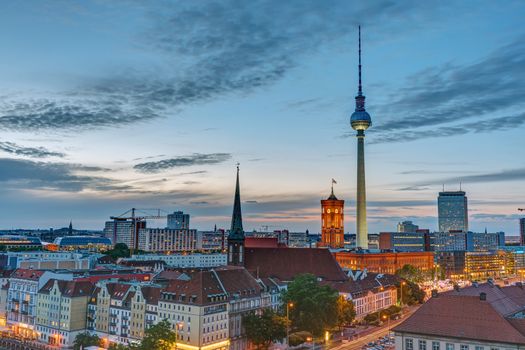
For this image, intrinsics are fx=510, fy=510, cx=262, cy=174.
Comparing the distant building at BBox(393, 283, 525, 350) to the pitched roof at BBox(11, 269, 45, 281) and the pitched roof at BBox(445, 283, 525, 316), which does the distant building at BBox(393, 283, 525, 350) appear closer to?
the pitched roof at BBox(445, 283, 525, 316)

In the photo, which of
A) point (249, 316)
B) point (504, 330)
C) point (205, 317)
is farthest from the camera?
point (249, 316)

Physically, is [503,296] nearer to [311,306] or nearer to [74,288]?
[311,306]

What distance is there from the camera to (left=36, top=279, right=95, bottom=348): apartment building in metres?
120

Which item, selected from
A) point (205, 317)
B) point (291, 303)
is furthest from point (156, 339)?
point (291, 303)

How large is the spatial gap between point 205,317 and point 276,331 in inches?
575

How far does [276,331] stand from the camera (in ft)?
336

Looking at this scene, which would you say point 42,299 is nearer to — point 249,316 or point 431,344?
point 249,316

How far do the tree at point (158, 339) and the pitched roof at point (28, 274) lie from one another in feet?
209

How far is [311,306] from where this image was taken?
113 meters

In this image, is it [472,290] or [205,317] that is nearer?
[472,290]

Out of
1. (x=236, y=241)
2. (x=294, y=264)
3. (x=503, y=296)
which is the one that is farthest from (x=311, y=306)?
(x=236, y=241)

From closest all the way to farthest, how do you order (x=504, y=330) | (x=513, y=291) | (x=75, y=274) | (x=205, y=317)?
(x=504, y=330), (x=513, y=291), (x=205, y=317), (x=75, y=274)

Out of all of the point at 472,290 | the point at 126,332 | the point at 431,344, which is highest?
the point at 472,290

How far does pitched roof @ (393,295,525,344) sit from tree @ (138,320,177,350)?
39449 millimetres
